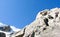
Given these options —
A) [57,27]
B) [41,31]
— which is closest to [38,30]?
[41,31]

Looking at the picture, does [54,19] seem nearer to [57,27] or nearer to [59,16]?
[59,16]

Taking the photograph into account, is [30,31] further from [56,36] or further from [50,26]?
[56,36]

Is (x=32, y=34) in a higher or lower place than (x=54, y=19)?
lower

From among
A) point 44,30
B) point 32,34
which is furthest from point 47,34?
point 32,34

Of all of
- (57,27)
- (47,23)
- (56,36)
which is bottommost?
(56,36)

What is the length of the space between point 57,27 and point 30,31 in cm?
739

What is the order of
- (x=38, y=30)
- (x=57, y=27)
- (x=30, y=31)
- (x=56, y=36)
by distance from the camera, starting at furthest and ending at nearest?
(x=30, y=31), (x=38, y=30), (x=57, y=27), (x=56, y=36)

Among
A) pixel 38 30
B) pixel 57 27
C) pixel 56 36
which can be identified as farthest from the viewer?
pixel 38 30

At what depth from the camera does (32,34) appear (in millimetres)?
37562

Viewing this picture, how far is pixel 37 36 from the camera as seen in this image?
34781 millimetres

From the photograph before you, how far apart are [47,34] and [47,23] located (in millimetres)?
5156

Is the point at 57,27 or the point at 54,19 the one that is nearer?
the point at 57,27

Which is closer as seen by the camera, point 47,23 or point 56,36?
point 56,36

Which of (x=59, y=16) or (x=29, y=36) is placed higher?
(x=59, y=16)
